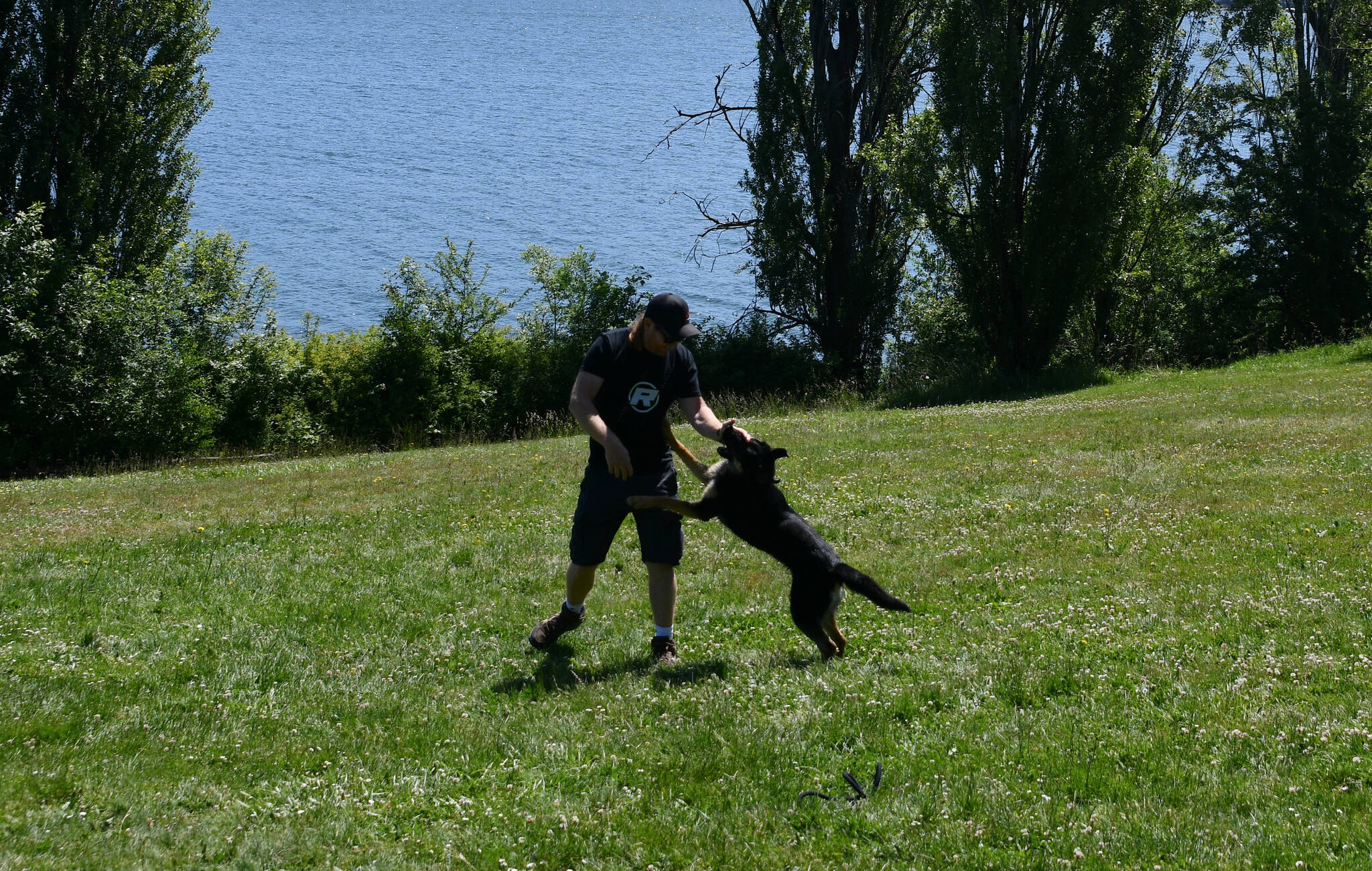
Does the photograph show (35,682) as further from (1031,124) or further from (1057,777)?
(1031,124)

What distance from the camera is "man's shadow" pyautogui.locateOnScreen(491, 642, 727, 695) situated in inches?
245

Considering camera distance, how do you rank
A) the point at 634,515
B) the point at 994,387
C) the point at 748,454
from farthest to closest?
the point at 994,387, the point at 634,515, the point at 748,454

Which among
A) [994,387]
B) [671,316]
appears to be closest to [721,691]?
[671,316]

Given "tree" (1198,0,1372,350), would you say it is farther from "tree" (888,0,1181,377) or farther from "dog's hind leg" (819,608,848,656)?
"dog's hind leg" (819,608,848,656)

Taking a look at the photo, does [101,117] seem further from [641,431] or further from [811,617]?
[811,617]

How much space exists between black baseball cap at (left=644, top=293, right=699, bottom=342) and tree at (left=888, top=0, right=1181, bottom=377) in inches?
800

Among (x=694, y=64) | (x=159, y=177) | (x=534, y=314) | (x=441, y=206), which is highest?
(x=694, y=64)

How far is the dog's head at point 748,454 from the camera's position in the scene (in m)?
6.43

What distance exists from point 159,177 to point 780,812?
29.3 meters

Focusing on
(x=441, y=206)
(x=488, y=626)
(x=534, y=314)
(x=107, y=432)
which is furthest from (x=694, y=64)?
(x=488, y=626)

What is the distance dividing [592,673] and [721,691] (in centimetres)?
95

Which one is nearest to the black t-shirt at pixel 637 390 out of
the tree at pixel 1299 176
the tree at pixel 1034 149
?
the tree at pixel 1034 149

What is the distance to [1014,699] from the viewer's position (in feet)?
18.7

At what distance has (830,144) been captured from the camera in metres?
30.0
